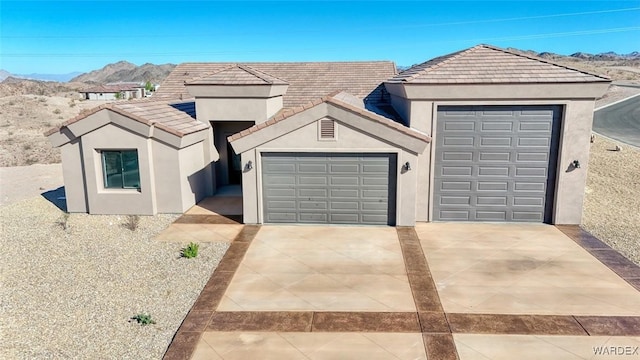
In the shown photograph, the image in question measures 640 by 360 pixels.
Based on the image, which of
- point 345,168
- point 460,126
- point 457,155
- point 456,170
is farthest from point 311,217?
point 460,126

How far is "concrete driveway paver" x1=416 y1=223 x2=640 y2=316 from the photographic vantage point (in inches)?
376

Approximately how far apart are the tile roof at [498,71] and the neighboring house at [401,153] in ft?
0.11

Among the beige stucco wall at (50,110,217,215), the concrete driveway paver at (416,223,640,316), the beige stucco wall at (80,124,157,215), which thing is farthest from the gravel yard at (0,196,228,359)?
the concrete driveway paver at (416,223,640,316)

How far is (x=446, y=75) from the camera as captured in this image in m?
14.6

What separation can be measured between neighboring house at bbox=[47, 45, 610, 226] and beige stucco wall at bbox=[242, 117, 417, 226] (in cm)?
3

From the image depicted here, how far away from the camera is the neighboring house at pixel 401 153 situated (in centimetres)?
1430

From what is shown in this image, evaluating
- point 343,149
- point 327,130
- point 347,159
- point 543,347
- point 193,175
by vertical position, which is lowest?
point 543,347

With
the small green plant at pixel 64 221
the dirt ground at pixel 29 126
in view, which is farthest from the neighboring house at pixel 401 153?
the dirt ground at pixel 29 126

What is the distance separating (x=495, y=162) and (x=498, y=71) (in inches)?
114

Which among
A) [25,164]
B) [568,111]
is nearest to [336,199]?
[568,111]

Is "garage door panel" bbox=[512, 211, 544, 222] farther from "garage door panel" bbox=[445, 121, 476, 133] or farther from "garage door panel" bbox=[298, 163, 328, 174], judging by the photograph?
"garage door panel" bbox=[298, 163, 328, 174]

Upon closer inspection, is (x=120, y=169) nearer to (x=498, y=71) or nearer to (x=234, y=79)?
(x=234, y=79)

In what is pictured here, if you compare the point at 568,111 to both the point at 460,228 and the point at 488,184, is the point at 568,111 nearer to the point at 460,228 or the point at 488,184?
the point at 488,184

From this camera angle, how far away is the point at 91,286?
10484 millimetres
